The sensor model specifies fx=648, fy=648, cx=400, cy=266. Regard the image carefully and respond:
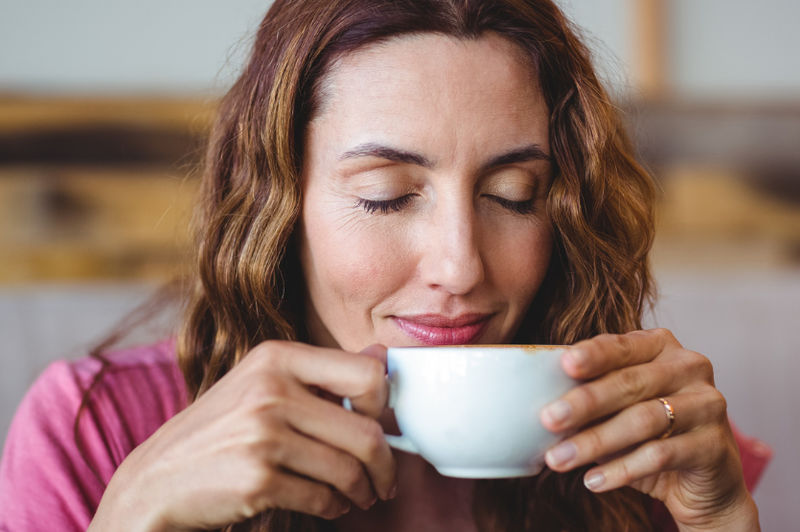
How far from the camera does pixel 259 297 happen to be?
3.22 ft

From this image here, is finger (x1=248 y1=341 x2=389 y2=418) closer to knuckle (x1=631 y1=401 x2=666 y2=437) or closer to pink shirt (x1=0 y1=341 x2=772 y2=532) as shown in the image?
knuckle (x1=631 y1=401 x2=666 y2=437)

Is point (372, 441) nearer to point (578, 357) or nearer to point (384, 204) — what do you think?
point (578, 357)

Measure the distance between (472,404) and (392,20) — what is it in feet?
1.94

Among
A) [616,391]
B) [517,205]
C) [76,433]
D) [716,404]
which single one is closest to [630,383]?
[616,391]

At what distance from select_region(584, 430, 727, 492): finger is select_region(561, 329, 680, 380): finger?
9 centimetres

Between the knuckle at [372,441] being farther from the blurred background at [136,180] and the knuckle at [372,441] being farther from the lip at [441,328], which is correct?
the blurred background at [136,180]

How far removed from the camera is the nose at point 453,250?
0.83 m

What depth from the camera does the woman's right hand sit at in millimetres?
590

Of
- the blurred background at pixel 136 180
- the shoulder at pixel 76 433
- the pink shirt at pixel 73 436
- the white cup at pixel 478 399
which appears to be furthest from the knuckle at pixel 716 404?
the blurred background at pixel 136 180

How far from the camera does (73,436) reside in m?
0.98

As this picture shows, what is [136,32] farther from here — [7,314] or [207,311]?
→ [207,311]

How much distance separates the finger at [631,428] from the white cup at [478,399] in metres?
0.02

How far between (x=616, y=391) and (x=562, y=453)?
0.28 ft

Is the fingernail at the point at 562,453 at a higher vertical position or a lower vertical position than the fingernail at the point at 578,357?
lower
